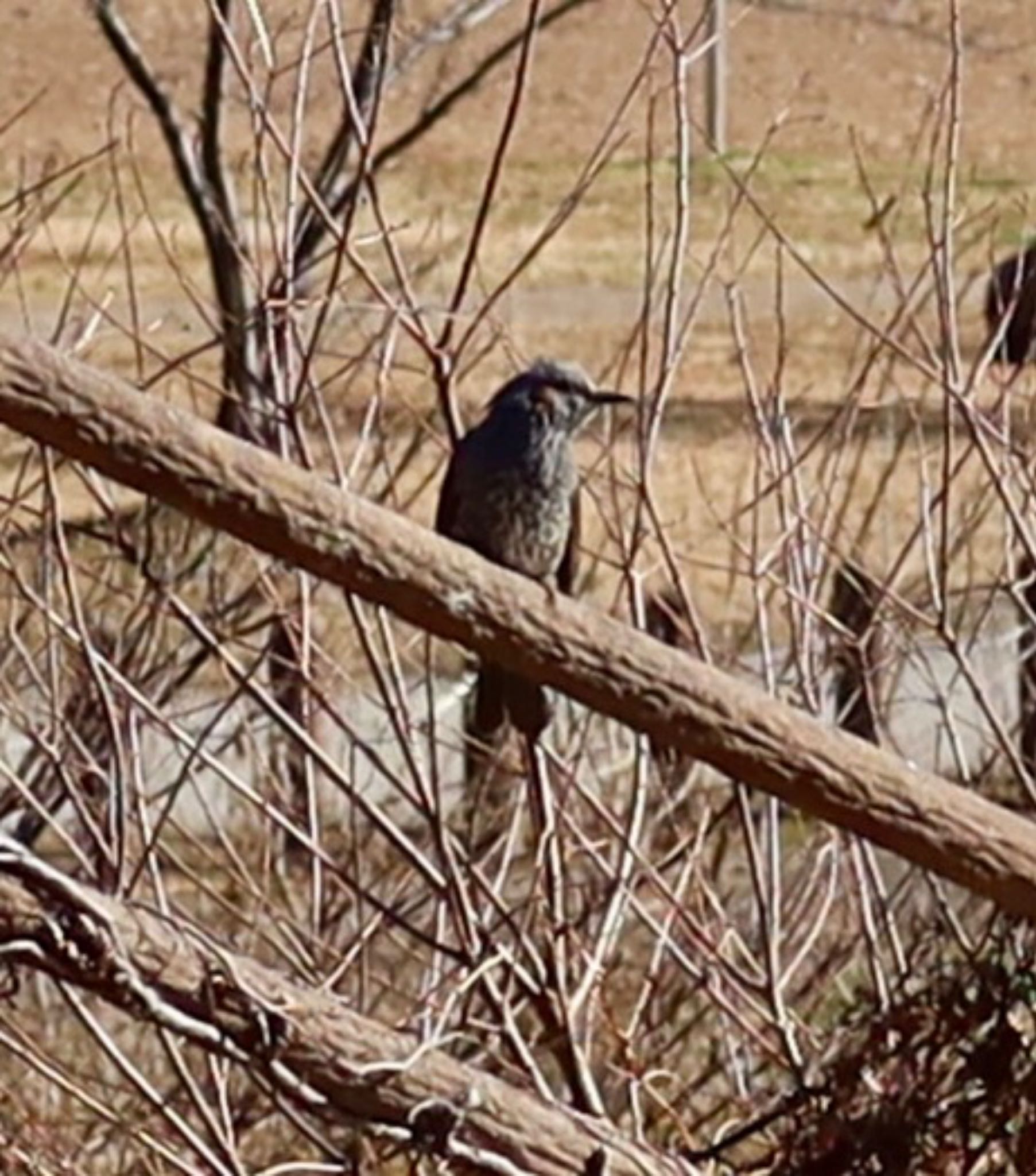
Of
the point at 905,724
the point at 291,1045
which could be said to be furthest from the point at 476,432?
the point at 905,724

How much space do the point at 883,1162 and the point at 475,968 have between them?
1.86ft

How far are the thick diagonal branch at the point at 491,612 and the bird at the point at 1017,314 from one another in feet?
7.17

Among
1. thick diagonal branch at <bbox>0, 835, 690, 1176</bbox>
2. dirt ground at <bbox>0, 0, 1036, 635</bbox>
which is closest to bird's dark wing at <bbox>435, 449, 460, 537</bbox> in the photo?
dirt ground at <bbox>0, 0, 1036, 635</bbox>

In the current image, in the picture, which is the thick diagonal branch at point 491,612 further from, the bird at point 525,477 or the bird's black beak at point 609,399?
the bird at point 525,477

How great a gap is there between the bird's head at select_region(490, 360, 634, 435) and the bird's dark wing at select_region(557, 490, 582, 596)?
146 millimetres

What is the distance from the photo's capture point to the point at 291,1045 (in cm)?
314

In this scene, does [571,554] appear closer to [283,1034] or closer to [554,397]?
[554,397]

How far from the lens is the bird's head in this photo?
16.0ft

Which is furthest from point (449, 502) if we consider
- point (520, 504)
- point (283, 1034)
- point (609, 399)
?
point (283, 1034)

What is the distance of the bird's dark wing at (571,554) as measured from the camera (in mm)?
4977

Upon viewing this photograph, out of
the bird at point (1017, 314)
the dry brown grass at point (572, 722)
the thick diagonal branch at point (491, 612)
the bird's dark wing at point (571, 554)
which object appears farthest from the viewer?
the bird at point (1017, 314)

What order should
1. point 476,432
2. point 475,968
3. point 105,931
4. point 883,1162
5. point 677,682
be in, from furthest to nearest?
point 476,432, point 475,968, point 883,1162, point 105,931, point 677,682

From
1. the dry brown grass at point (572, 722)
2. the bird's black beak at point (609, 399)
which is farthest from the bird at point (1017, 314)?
the bird's black beak at point (609, 399)

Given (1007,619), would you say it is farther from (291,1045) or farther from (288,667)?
(291,1045)
